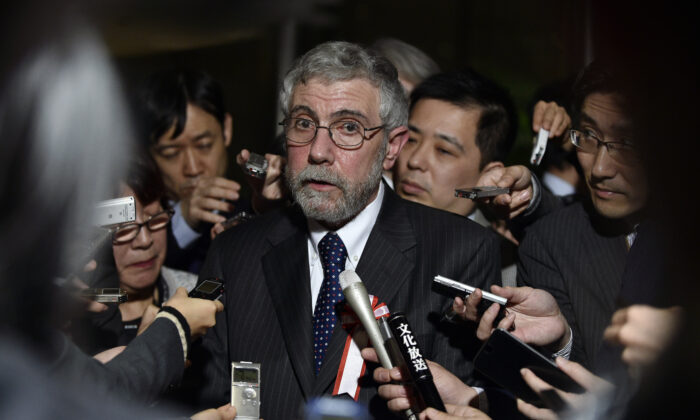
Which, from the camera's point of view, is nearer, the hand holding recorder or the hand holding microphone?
the hand holding microphone

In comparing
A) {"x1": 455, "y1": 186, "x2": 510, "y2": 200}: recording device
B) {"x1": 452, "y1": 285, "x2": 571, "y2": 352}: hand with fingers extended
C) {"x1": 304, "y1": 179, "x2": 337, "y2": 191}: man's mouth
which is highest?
{"x1": 304, "y1": 179, "x2": 337, "y2": 191}: man's mouth

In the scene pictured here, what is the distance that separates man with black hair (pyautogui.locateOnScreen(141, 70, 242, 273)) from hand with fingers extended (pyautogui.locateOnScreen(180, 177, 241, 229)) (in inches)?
3.7

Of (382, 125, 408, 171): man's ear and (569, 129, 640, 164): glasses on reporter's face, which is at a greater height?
(382, 125, 408, 171): man's ear

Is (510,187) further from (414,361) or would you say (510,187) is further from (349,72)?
(414,361)

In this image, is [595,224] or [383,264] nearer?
[595,224]

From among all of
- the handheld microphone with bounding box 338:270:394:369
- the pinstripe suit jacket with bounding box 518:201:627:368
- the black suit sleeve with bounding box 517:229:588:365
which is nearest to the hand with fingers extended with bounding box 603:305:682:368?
the pinstripe suit jacket with bounding box 518:201:627:368

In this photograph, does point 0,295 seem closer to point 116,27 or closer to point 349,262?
point 116,27

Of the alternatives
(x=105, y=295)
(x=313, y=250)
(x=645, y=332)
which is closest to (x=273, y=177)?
(x=313, y=250)

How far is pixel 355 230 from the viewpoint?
2.10 meters

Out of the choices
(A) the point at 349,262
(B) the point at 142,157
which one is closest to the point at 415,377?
(A) the point at 349,262

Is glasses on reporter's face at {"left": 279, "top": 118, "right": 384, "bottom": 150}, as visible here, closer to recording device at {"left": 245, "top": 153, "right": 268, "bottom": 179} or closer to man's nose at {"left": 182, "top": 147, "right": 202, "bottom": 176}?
recording device at {"left": 245, "top": 153, "right": 268, "bottom": 179}

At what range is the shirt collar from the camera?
2.09 m

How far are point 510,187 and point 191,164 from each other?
148cm

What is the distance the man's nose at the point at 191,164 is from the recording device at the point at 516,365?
1815 millimetres
